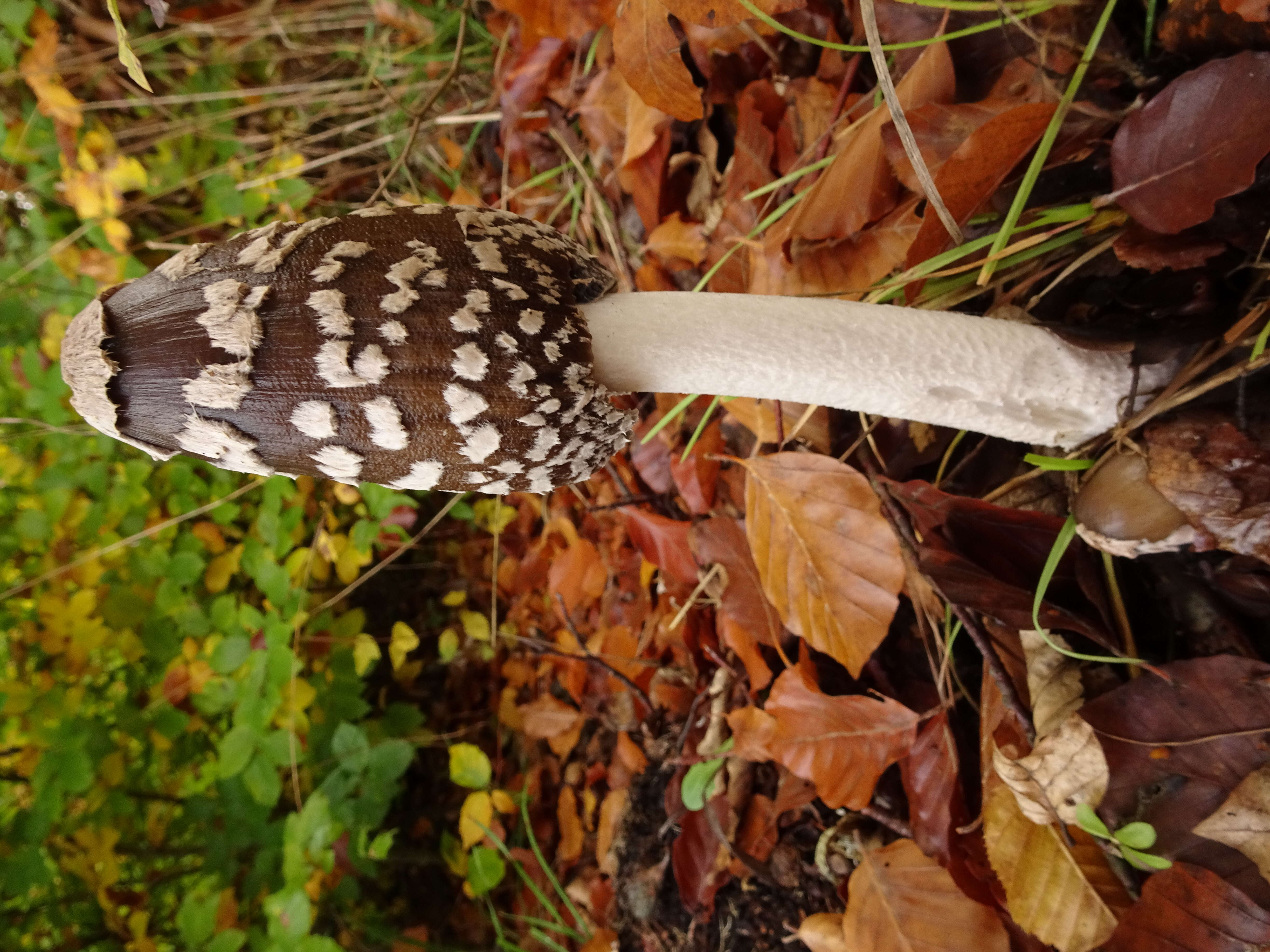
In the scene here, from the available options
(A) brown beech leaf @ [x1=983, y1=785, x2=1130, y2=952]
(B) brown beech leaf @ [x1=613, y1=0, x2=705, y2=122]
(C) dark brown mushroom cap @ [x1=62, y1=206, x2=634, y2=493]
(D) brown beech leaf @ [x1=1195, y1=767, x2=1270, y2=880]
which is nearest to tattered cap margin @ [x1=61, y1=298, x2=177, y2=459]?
(C) dark brown mushroom cap @ [x1=62, y1=206, x2=634, y2=493]

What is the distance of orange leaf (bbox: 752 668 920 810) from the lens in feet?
4.25

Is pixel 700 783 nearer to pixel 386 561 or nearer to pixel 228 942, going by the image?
pixel 386 561

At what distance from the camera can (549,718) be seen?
2.40m

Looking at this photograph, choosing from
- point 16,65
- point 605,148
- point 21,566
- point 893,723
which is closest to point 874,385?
point 893,723

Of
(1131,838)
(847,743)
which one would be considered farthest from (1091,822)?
(847,743)

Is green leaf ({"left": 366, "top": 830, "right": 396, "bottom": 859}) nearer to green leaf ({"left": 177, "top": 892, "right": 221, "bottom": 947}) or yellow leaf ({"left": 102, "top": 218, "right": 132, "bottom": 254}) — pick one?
green leaf ({"left": 177, "top": 892, "right": 221, "bottom": 947})

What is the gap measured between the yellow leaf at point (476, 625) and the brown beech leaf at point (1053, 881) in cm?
193

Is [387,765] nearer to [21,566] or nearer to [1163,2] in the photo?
[21,566]

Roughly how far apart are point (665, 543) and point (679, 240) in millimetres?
749

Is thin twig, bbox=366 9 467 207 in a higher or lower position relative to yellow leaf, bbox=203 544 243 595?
higher

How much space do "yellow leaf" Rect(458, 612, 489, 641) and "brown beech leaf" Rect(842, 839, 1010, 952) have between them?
171 cm

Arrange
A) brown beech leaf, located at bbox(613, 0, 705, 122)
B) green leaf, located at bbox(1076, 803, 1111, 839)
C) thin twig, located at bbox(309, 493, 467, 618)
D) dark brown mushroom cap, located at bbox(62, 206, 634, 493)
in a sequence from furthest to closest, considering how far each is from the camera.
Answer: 1. thin twig, located at bbox(309, 493, 467, 618)
2. brown beech leaf, located at bbox(613, 0, 705, 122)
3. green leaf, located at bbox(1076, 803, 1111, 839)
4. dark brown mushroom cap, located at bbox(62, 206, 634, 493)

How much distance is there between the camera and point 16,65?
2.90 m

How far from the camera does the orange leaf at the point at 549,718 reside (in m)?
2.36
